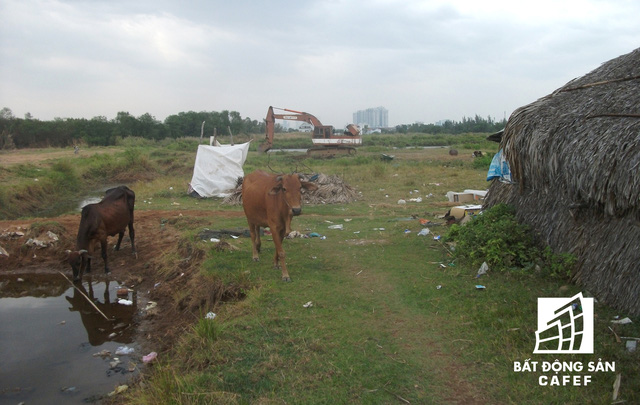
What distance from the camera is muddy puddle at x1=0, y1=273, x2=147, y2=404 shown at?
518 centimetres

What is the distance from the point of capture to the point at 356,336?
16.5ft

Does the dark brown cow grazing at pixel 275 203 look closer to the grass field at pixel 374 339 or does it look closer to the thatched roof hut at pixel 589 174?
the grass field at pixel 374 339

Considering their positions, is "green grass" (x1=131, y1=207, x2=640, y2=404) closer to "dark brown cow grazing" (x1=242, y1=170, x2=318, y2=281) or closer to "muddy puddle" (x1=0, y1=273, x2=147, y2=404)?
"dark brown cow grazing" (x1=242, y1=170, x2=318, y2=281)

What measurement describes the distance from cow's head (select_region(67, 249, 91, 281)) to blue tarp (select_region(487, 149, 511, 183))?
7.55 metres

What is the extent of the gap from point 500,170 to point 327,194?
24.0 feet

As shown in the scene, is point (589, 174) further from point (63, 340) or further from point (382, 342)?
point (63, 340)

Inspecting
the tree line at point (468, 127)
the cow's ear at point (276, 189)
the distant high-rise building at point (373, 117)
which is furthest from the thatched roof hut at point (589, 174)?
the distant high-rise building at point (373, 117)

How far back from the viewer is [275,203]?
7.07m

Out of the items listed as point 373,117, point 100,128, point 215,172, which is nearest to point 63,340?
point 215,172

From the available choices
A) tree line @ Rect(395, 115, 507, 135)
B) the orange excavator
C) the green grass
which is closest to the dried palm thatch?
the green grass

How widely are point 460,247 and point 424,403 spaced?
3.90m

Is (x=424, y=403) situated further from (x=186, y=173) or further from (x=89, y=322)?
(x=186, y=173)

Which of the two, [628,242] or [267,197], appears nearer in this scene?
[628,242]

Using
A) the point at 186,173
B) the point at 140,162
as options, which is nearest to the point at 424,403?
the point at 186,173
